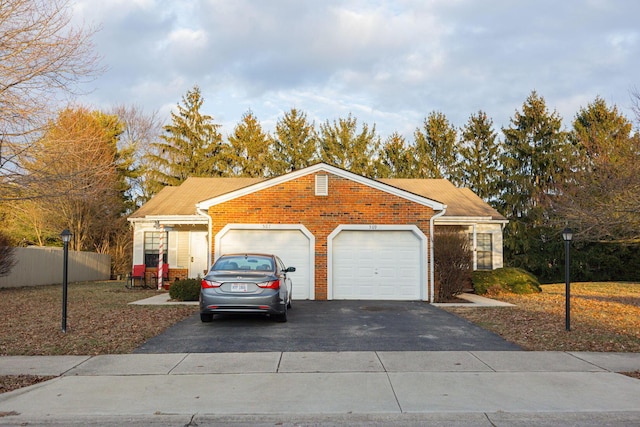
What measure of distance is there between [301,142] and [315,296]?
27.8 metres

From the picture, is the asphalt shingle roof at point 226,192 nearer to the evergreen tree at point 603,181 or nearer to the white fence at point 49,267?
the evergreen tree at point 603,181

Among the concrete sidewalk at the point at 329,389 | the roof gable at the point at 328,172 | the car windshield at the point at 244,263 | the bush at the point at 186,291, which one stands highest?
the roof gable at the point at 328,172

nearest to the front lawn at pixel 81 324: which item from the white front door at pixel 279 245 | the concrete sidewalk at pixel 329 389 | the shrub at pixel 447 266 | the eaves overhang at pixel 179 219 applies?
the concrete sidewalk at pixel 329 389

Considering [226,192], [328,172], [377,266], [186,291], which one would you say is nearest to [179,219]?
[226,192]

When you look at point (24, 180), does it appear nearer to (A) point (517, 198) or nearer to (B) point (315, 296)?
(B) point (315, 296)

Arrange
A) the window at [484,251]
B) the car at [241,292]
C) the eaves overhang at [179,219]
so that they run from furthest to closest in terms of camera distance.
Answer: the window at [484,251], the eaves overhang at [179,219], the car at [241,292]

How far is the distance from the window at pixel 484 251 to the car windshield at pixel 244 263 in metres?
14.2

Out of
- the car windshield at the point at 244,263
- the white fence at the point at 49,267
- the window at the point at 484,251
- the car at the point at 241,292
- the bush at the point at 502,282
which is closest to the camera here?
the car at the point at 241,292

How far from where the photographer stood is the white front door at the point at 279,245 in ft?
53.1

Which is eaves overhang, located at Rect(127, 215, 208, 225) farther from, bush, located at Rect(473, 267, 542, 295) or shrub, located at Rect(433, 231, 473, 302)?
bush, located at Rect(473, 267, 542, 295)

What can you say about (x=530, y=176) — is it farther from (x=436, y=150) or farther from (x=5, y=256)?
(x=5, y=256)

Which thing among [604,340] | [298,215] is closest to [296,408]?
[604,340]

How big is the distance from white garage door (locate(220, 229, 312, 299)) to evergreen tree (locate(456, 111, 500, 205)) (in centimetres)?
2502

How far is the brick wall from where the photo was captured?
16094 mm
